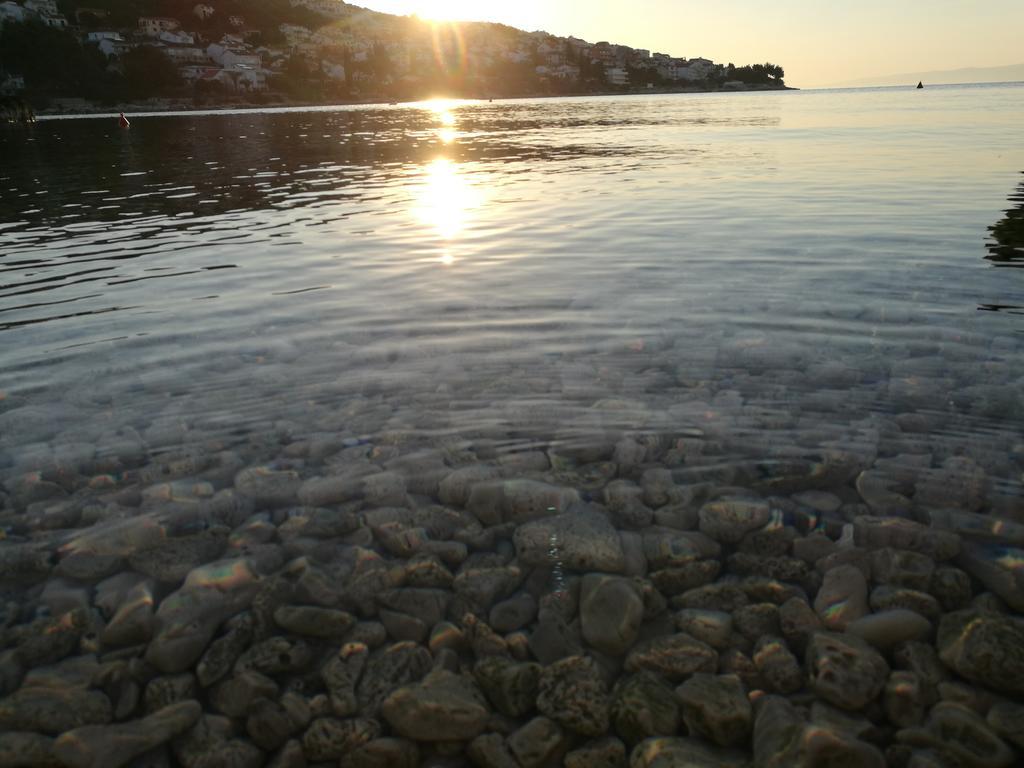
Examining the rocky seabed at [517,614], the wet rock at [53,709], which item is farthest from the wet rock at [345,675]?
the wet rock at [53,709]

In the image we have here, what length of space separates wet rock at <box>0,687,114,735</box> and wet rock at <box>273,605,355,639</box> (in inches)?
36.5

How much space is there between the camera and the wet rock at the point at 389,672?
11.4ft

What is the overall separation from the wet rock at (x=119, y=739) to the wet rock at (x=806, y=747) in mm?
2753

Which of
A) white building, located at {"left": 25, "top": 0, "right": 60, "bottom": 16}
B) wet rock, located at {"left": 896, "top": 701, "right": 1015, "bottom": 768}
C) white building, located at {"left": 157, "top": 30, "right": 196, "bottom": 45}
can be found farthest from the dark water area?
white building, located at {"left": 25, "top": 0, "right": 60, "bottom": 16}

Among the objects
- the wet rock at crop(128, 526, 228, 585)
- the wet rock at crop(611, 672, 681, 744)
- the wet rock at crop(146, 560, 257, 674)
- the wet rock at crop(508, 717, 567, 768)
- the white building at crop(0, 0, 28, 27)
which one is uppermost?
the white building at crop(0, 0, 28, 27)

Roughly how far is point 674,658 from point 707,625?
31cm

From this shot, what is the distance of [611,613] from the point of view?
3906 mm

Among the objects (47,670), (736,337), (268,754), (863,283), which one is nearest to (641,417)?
(736,337)

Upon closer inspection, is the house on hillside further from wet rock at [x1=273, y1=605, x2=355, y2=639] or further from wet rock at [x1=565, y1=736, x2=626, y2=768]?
wet rock at [x1=565, y1=736, x2=626, y2=768]

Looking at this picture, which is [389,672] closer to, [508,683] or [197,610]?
[508,683]

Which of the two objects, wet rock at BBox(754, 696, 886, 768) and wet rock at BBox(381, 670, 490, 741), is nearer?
wet rock at BBox(754, 696, 886, 768)

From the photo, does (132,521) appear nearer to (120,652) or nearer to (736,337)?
(120,652)

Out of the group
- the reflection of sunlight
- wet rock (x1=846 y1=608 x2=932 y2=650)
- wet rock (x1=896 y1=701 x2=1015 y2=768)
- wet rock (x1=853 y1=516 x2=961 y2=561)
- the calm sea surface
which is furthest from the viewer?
the reflection of sunlight

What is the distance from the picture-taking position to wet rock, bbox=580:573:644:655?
149 inches
